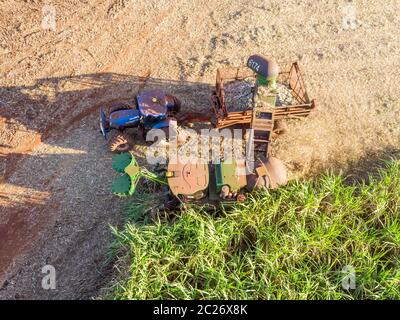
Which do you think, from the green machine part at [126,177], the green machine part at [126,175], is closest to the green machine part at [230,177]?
the green machine part at [126,175]

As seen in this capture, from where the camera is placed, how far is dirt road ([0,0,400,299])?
35.6ft

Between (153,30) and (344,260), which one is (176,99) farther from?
(344,260)

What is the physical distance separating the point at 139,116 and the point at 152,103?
56cm

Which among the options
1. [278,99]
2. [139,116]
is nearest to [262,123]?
[278,99]

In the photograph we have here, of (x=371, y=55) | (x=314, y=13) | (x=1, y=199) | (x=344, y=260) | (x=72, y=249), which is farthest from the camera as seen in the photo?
(x=314, y=13)

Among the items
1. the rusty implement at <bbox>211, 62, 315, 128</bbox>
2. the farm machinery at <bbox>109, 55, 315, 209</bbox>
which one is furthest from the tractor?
the rusty implement at <bbox>211, 62, 315, 128</bbox>

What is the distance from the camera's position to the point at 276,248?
9.61m

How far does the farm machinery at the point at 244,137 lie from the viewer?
10.1 meters

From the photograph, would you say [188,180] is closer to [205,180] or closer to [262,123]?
[205,180]

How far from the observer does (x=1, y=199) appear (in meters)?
11.4
